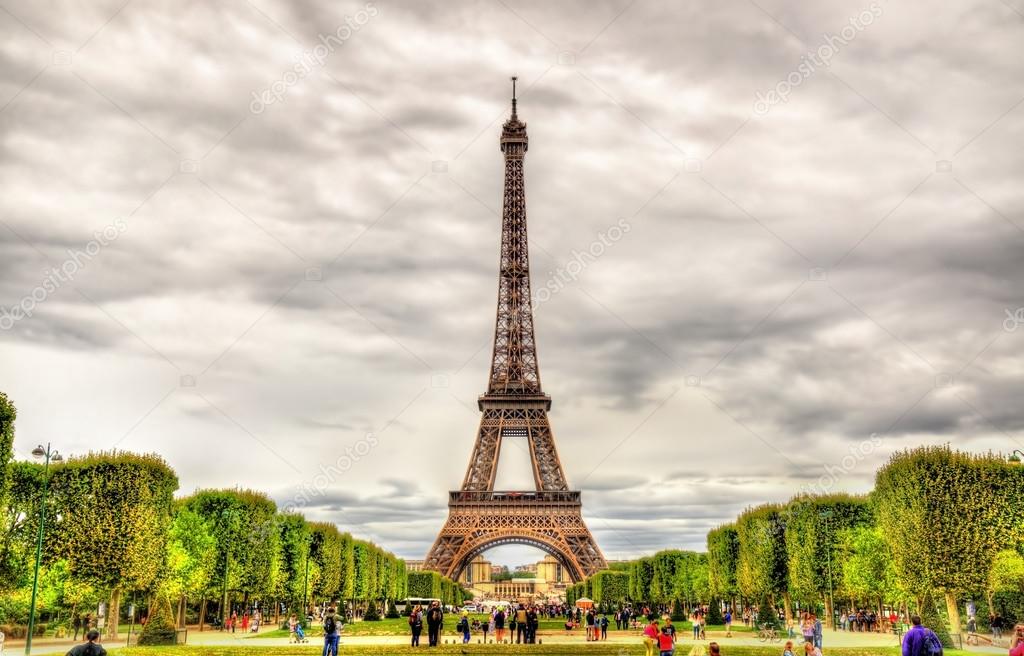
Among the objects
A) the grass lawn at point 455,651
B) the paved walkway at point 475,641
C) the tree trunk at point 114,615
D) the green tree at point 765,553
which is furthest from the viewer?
the green tree at point 765,553

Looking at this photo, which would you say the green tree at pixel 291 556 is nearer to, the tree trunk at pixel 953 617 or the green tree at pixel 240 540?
the green tree at pixel 240 540

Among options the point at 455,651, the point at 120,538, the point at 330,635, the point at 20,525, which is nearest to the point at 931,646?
the point at 330,635

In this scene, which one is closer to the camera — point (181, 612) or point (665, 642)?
point (665, 642)

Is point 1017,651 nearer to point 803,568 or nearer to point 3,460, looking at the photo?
point 3,460

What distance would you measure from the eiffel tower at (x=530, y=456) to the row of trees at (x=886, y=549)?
7197 millimetres

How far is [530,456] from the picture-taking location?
337 feet

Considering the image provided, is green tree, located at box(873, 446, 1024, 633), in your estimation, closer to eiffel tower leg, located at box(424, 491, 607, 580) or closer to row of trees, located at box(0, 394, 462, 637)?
row of trees, located at box(0, 394, 462, 637)

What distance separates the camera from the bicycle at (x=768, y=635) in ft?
150

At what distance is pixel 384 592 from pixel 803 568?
53644 mm

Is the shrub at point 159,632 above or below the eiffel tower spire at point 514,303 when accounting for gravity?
below

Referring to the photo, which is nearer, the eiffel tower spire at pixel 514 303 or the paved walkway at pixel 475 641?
the paved walkway at pixel 475 641

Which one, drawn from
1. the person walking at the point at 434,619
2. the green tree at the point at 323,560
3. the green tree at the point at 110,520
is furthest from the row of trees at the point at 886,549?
the green tree at the point at 110,520

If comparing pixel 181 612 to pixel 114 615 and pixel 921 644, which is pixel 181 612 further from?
pixel 921 644

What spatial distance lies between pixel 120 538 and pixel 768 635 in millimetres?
33940
